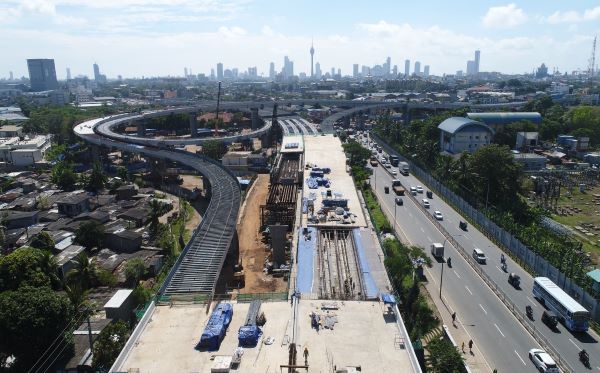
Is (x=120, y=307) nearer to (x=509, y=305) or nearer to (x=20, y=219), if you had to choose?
(x=509, y=305)

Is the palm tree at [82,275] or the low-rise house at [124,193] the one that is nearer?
the palm tree at [82,275]

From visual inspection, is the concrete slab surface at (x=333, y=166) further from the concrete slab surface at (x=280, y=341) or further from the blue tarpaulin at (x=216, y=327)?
the blue tarpaulin at (x=216, y=327)

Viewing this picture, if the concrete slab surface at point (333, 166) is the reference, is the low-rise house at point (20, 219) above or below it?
below

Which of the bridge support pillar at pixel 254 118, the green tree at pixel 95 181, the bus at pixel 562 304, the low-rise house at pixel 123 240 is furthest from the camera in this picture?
the bridge support pillar at pixel 254 118

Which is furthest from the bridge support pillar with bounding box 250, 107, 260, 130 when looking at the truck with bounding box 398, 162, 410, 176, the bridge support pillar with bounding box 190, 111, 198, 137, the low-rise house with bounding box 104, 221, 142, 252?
the low-rise house with bounding box 104, 221, 142, 252

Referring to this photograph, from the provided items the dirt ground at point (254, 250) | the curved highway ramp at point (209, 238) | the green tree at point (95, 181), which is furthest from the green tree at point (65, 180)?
the dirt ground at point (254, 250)

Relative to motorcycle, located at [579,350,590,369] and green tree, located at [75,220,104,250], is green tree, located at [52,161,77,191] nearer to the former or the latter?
green tree, located at [75,220,104,250]

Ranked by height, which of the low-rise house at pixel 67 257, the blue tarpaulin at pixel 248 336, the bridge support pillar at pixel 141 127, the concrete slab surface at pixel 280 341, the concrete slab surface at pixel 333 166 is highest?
the bridge support pillar at pixel 141 127

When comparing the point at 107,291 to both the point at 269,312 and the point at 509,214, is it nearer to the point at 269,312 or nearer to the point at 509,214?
the point at 269,312

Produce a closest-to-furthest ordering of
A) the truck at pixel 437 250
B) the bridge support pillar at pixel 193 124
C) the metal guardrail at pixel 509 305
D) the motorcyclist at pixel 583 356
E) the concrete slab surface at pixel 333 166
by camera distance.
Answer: the motorcyclist at pixel 583 356
the metal guardrail at pixel 509 305
the truck at pixel 437 250
the concrete slab surface at pixel 333 166
the bridge support pillar at pixel 193 124
